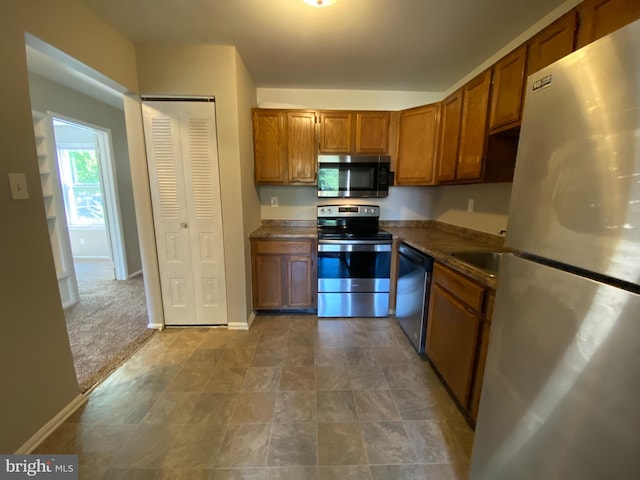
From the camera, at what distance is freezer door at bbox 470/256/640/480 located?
0.56 metres

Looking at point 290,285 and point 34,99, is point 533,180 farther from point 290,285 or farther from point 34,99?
point 34,99

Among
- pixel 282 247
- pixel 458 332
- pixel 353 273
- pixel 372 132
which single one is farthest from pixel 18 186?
pixel 372 132

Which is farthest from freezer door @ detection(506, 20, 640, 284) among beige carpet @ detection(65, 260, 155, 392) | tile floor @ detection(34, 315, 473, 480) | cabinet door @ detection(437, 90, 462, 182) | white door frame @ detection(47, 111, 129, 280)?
white door frame @ detection(47, 111, 129, 280)

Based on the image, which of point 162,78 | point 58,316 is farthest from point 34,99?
point 58,316

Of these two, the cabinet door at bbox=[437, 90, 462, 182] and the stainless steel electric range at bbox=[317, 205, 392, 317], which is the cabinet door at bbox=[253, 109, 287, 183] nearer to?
the stainless steel electric range at bbox=[317, 205, 392, 317]

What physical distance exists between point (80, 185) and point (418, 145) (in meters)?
6.17

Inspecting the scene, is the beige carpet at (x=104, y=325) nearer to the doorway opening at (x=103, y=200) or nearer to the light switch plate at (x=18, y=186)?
the doorway opening at (x=103, y=200)

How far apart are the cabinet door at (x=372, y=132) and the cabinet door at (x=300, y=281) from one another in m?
1.39

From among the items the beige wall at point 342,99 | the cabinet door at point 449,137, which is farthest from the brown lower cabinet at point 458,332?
the beige wall at point 342,99

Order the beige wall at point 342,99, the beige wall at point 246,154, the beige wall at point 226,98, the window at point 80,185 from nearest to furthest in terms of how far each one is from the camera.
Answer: the beige wall at point 226,98 < the beige wall at point 246,154 < the beige wall at point 342,99 < the window at point 80,185

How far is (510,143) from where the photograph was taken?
1830 millimetres

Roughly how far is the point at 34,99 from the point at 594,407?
14.9ft

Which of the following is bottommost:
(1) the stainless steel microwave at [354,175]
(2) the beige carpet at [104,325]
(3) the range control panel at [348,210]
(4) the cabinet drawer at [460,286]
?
(2) the beige carpet at [104,325]

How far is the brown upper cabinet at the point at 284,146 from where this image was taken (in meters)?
2.73
